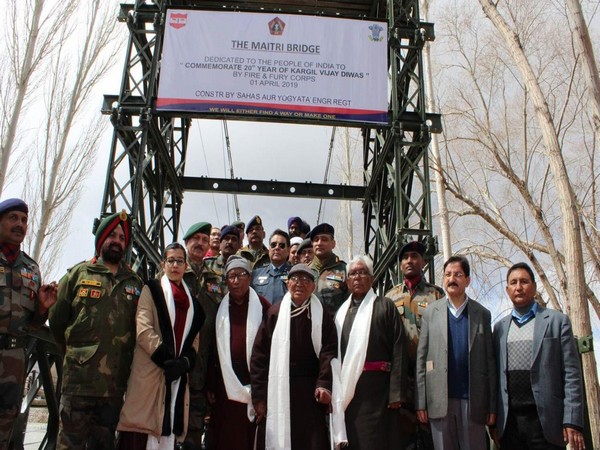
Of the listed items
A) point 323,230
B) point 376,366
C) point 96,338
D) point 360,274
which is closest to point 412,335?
point 376,366

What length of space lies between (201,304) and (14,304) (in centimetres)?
134

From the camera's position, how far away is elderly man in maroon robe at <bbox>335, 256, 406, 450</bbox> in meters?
3.72

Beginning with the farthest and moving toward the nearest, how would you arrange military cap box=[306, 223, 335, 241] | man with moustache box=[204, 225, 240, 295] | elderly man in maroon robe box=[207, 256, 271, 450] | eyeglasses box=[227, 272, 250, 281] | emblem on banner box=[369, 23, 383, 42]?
emblem on banner box=[369, 23, 383, 42] < man with moustache box=[204, 225, 240, 295] < military cap box=[306, 223, 335, 241] < eyeglasses box=[227, 272, 250, 281] < elderly man in maroon robe box=[207, 256, 271, 450]

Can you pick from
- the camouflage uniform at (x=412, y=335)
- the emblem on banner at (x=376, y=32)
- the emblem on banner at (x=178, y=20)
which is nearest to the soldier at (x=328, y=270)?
the camouflage uniform at (x=412, y=335)

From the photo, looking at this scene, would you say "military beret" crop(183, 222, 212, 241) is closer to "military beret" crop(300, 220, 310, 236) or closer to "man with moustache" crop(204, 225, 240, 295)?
"man with moustache" crop(204, 225, 240, 295)

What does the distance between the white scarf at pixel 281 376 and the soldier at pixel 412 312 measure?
68cm

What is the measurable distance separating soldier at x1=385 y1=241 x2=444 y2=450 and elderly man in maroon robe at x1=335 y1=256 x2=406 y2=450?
158 mm

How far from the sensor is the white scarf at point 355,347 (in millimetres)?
3785

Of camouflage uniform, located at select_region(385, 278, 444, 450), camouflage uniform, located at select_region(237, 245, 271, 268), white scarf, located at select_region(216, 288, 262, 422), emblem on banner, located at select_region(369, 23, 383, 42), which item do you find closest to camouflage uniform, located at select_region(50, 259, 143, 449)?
white scarf, located at select_region(216, 288, 262, 422)

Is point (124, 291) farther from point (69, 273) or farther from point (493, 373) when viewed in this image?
point (493, 373)

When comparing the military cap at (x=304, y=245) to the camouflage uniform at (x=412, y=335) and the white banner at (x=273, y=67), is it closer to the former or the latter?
the camouflage uniform at (x=412, y=335)

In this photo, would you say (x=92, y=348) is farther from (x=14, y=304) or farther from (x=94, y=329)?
(x=14, y=304)

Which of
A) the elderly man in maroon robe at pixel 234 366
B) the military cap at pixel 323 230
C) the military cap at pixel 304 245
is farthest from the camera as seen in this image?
the military cap at pixel 304 245

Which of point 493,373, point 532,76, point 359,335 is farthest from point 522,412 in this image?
point 532,76
